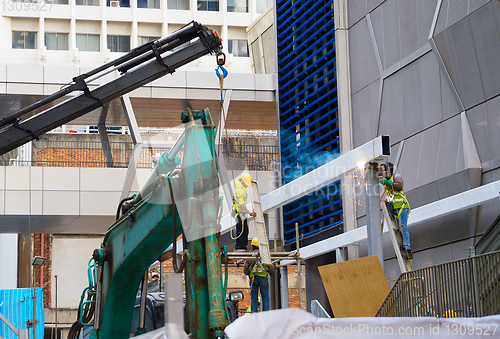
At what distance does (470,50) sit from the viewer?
15156 mm

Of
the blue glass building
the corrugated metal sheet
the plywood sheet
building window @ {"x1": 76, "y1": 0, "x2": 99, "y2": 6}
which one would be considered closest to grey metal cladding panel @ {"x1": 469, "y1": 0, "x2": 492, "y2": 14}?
the blue glass building

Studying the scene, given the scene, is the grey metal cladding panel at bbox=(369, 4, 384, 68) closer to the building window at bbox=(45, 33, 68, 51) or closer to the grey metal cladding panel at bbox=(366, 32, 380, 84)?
the grey metal cladding panel at bbox=(366, 32, 380, 84)

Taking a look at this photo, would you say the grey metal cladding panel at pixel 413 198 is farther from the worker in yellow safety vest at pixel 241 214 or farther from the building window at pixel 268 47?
the building window at pixel 268 47

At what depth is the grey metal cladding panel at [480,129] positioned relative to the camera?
1469cm

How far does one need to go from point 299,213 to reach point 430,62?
26.1 ft

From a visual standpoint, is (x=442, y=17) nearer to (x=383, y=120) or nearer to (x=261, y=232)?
(x=383, y=120)

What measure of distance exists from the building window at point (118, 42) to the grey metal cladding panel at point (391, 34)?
52503 millimetres

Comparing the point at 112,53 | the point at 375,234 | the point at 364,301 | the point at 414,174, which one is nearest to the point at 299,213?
the point at 414,174

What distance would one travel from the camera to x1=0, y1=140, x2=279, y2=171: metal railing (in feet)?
87.5

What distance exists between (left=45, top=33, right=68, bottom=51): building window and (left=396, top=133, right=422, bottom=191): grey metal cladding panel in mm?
54991

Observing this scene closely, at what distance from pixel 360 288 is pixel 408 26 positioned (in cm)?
1021

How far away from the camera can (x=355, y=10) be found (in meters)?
20.5

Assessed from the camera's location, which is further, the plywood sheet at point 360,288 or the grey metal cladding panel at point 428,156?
the grey metal cladding panel at point 428,156

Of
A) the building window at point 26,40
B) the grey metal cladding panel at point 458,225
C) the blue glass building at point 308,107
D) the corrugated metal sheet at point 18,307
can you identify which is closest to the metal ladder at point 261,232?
the grey metal cladding panel at point 458,225
